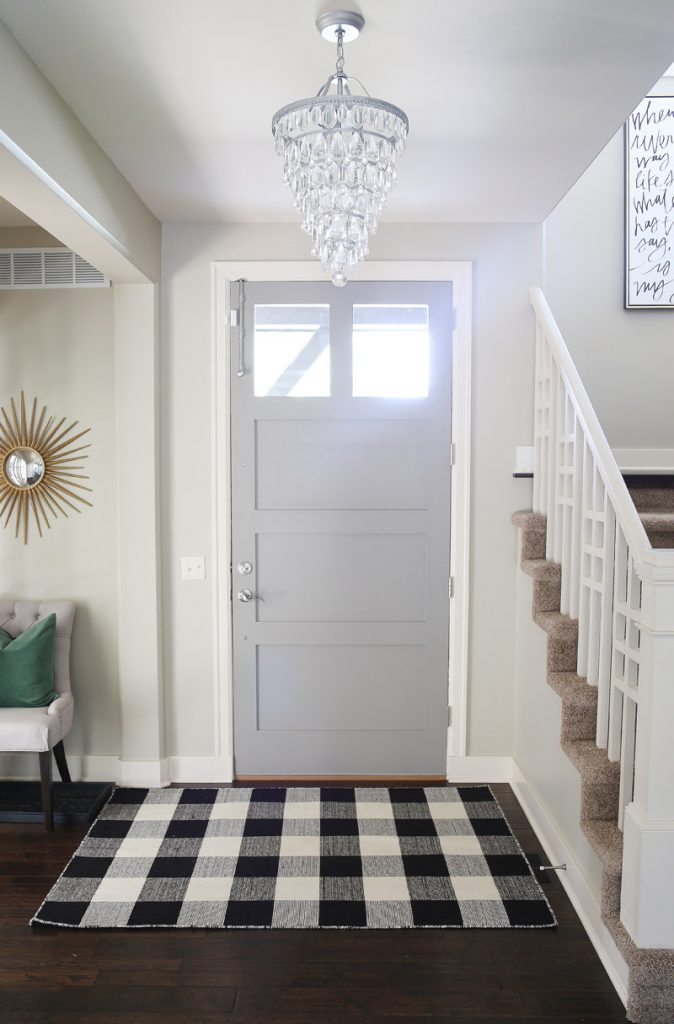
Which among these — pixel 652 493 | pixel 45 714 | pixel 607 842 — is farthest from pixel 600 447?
pixel 45 714

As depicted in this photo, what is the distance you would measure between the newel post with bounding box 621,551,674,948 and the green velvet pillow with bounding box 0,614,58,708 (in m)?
2.38

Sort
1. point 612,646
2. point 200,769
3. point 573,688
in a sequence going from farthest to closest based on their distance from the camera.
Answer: point 200,769
point 573,688
point 612,646

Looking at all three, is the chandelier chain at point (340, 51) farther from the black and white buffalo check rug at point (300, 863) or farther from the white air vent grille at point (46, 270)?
the black and white buffalo check rug at point (300, 863)

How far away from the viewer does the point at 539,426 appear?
3.34 m

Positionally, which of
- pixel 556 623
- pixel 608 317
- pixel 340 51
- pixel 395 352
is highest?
pixel 340 51

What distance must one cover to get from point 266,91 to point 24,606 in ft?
7.85

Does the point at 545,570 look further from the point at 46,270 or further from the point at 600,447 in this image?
the point at 46,270

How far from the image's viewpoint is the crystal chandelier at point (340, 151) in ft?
5.78

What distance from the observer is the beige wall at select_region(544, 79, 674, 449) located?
11.9 feet

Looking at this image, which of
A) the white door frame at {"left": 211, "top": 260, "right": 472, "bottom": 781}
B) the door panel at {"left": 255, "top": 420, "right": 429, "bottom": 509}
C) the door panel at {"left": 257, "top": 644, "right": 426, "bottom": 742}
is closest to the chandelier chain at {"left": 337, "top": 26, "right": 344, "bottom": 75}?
the white door frame at {"left": 211, "top": 260, "right": 472, "bottom": 781}

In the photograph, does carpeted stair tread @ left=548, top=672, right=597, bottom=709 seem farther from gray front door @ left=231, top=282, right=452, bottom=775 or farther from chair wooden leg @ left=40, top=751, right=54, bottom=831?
chair wooden leg @ left=40, top=751, right=54, bottom=831

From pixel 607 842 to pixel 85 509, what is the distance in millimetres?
2529

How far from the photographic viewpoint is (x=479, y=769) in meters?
3.52

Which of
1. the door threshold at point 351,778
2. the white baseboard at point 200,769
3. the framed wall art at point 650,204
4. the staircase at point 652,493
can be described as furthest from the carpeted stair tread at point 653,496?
the white baseboard at point 200,769
